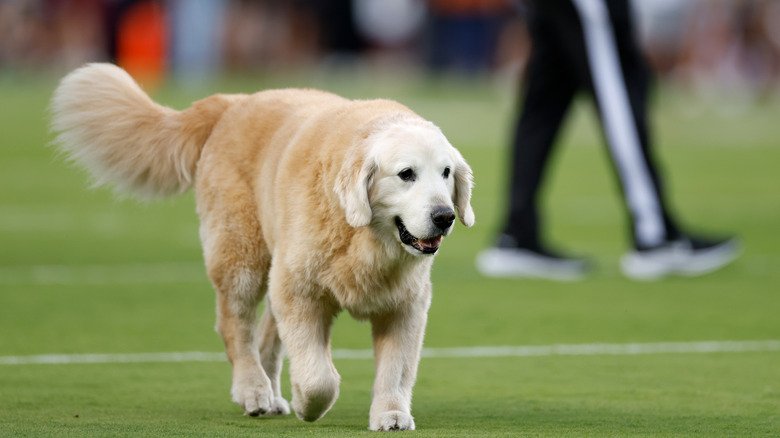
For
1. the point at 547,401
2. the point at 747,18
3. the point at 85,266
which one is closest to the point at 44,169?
the point at 85,266

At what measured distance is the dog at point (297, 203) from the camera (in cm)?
456

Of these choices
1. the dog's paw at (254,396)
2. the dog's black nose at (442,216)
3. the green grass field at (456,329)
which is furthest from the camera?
the dog's paw at (254,396)

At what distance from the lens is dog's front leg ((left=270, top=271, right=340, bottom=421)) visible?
470 centimetres

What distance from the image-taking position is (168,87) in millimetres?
25219

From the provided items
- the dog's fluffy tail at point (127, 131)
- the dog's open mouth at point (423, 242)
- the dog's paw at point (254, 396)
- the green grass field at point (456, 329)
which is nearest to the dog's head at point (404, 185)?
the dog's open mouth at point (423, 242)

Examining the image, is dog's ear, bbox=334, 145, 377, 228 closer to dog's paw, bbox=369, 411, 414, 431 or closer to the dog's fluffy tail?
dog's paw, bbox=369, 411, 414, 431

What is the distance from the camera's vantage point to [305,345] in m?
4.75

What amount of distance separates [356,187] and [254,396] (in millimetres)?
1015

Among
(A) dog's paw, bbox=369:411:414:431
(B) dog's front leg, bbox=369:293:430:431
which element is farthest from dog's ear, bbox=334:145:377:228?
(A) dog's paw, bbox=369:411:414:431

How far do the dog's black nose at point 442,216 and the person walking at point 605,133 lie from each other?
436cm

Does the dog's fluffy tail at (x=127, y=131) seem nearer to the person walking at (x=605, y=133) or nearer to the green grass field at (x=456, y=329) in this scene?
the green grass field at (x=456, y=329)

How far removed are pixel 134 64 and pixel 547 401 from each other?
24266 mm

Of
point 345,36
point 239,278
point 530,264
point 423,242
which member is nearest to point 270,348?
point 239,278

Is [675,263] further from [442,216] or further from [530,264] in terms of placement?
[442,216]
